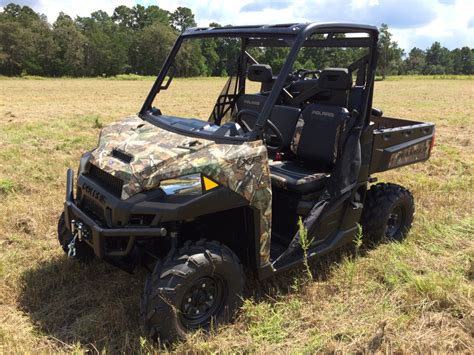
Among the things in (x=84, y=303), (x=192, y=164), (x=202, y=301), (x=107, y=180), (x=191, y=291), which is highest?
(x=192, y=164)

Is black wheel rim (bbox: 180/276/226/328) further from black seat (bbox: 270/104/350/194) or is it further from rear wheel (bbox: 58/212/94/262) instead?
rear wheel (bbox: 58/212/94/262)

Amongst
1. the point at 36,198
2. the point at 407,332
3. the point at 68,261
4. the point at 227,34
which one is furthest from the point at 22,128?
the point at 407,332

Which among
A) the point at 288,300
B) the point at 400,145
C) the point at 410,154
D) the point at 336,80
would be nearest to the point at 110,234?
the point at 288,300

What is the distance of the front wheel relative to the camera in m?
2.65

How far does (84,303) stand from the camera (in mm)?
3320

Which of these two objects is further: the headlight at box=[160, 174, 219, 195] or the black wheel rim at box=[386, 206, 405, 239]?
the black wheel rim at box=[386, 206, 405, 239]

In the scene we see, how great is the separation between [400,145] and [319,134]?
86cm

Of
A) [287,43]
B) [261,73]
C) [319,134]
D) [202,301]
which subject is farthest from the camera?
[261,73]

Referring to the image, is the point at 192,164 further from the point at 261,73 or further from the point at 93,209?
the point at 261,73

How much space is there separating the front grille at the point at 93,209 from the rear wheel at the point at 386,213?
7.91ft

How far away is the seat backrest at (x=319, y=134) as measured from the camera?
148 inches

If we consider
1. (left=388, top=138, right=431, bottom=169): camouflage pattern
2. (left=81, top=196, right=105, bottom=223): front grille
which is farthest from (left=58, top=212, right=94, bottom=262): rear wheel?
(left=388, top=138, right=431, bottom=169): camouflage pattern

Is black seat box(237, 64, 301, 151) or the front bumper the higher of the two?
black seat box(237, 64, 301, 151)

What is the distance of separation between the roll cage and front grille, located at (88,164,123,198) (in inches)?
28.3
